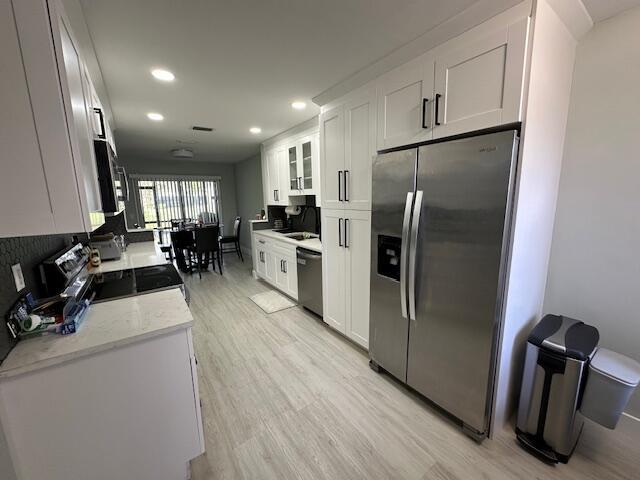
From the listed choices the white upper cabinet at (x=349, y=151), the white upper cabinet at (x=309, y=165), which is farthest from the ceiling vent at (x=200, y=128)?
the white upper cabinet at (x=349, y=151)

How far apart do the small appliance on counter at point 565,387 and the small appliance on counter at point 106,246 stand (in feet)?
11.8

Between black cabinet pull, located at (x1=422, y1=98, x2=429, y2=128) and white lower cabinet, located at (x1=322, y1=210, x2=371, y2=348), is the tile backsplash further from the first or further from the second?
black cabinet pull, located at (x1=422, y1=98, x2=429, y2=128)

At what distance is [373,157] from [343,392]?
1794 mm

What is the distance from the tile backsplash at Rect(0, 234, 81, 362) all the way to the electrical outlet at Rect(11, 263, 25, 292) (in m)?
0.02

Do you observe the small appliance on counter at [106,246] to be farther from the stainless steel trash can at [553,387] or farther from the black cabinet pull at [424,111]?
the stainless steel trash can at [553,387]

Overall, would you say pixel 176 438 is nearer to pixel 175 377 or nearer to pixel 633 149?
pixel 175 377

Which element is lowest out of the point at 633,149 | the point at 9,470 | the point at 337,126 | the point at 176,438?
the point at 176,438

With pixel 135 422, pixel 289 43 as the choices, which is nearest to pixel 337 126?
Result: pixel 289 43

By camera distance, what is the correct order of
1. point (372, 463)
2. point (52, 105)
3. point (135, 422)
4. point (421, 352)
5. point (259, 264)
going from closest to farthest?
1. point (52, 105)
2. point (135, 422)
3. point (372, 463)
4. point (421, 352)
5. point (259, 264)

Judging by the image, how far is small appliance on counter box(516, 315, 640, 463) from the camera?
1.32 metres

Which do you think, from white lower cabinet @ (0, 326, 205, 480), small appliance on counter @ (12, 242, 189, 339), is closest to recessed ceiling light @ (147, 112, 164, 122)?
small appliance on counter @ (12, 242, 189, 339)

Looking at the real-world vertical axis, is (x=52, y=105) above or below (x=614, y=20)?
below

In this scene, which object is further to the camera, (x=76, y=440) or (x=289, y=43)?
(x=289, y=43)

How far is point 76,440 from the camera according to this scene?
1.08 m
